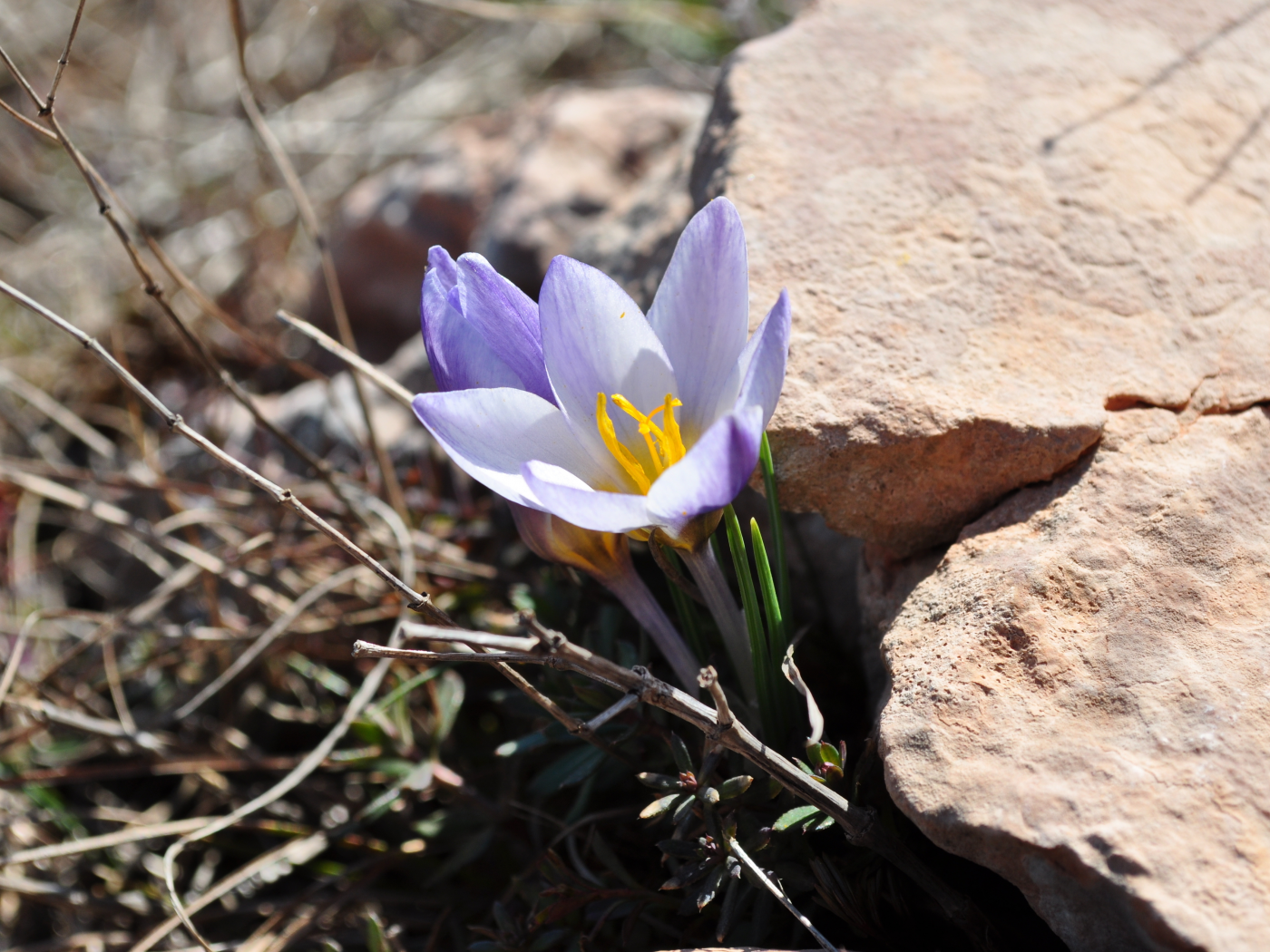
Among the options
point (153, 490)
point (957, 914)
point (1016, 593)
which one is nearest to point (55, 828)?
point (153, 490)

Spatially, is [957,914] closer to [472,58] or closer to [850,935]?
[850,935]

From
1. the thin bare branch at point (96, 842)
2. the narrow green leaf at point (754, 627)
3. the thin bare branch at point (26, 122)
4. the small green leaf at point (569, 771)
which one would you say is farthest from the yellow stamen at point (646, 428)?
the thin bare branch at point (96, 842)

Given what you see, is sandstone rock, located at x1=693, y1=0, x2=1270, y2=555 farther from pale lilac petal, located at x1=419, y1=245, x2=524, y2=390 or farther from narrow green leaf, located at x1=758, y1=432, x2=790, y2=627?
pale lilac petal, located at x1=419, y1=245, x2=524, y2=390

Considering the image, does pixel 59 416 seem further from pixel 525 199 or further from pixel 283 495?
pixel 283 495

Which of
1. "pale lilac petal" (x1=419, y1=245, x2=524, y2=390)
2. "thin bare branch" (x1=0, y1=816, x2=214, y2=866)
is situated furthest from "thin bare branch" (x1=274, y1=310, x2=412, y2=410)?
"thin bare branch" (x1=0, y1=816, x2=214, y2=866)

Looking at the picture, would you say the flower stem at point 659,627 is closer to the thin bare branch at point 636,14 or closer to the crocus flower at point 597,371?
the crocus flower at point 597,371
